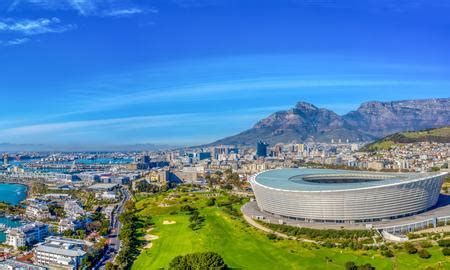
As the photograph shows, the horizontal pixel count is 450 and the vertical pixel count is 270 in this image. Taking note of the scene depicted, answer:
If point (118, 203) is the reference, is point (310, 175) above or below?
above

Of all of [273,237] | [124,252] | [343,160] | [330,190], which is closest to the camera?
[124,252]

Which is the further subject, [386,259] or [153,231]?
[153,231]

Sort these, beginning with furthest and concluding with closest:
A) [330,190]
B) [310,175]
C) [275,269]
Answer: [310,175] < [330,190] < [275,269]

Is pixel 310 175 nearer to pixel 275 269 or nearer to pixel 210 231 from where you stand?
pixel 210 231

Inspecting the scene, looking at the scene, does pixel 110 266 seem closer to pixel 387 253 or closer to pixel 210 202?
pixel 387 253

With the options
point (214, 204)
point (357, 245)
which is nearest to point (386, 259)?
point (357, 245)

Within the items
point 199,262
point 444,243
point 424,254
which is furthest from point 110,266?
point 444,243
